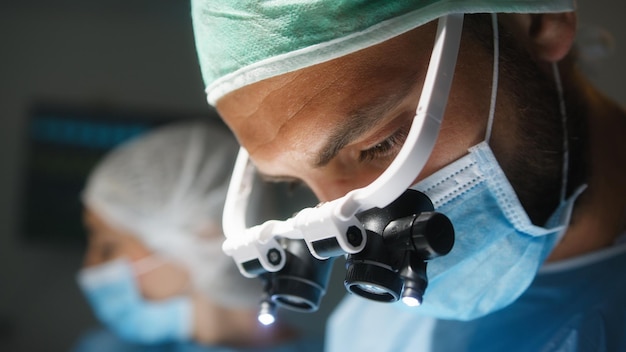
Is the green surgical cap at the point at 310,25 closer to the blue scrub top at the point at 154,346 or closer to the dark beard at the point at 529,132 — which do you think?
the dark beard at the point at 529,132

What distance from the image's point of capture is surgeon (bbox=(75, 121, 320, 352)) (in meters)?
2.99

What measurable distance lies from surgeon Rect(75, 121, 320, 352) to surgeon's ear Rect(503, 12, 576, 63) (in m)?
1.88

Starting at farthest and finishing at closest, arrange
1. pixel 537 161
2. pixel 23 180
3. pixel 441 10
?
pixel 23 180
pixel 537 161
pixel 441 10

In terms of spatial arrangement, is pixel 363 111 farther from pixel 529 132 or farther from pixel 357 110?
pixel 529 132

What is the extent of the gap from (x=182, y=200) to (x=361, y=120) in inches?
79.0

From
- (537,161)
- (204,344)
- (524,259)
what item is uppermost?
Answer: (204,344)

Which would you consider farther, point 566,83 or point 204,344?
point 204,344

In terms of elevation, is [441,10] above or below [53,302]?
below

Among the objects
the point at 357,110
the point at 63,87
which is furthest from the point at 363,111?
the point at 63,87

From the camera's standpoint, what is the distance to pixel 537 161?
3.93ft

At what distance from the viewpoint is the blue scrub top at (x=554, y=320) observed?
1.27 meters

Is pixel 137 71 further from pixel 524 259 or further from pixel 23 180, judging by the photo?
pixel 524 259

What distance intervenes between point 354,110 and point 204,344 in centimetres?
215

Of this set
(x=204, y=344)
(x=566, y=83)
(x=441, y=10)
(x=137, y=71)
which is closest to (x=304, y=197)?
(x=204, y=344)
